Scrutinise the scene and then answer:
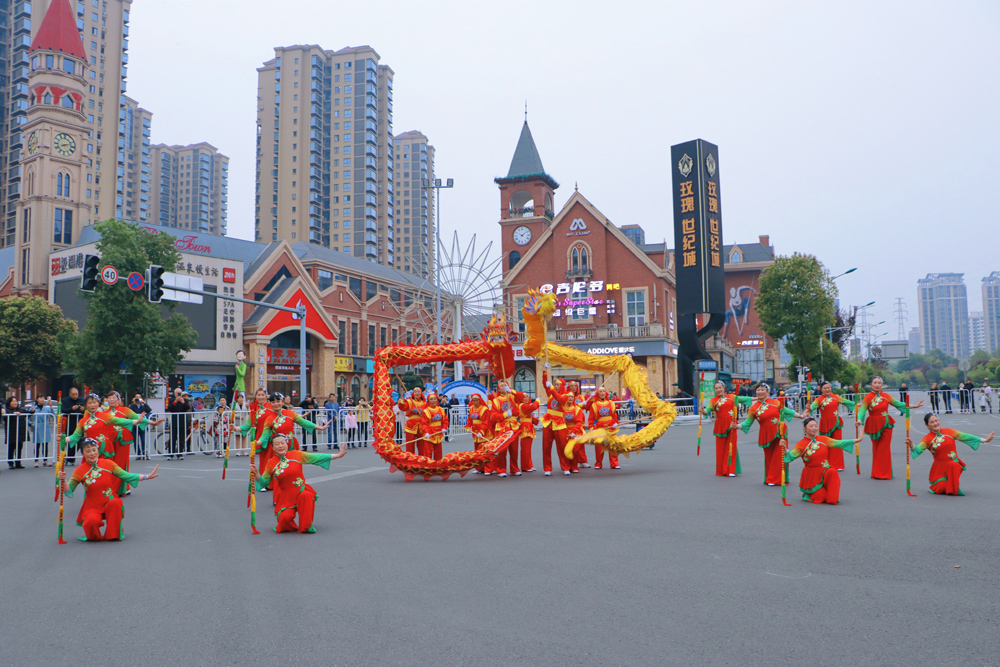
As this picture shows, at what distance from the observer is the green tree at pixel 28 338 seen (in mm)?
35344

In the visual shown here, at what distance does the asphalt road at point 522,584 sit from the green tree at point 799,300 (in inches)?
1310

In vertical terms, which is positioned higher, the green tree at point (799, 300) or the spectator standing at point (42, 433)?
the green tree at point (799, 300)

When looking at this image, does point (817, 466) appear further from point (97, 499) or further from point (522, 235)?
point (522, 235)

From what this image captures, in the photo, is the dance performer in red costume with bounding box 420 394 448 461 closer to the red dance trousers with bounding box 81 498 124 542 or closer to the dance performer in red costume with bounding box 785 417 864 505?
the dance performer in red costume with bounding box 785 417 864 505

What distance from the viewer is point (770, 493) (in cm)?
1073

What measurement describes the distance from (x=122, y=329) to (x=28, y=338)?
378 inches

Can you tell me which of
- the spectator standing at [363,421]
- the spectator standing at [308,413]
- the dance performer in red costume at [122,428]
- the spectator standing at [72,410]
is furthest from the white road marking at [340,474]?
the spectator standing at [72,410]

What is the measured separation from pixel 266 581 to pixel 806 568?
4504 mm

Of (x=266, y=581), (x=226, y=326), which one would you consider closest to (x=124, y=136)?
(x=226, y=326)

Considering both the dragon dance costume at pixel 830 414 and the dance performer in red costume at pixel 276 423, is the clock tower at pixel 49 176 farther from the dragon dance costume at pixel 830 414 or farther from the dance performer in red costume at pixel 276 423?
the dragon dance costume at pixel 830 414

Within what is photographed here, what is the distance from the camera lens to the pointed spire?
50.7 metres

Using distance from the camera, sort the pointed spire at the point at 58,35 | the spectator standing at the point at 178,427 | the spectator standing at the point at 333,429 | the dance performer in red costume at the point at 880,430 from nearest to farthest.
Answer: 1. the dance performer in red costume at the point at 880,430
2. the spectator standing at the point at 178,427
3. the spectator standing at the point at 333,429
4. the pointed spire at the point at 58,35

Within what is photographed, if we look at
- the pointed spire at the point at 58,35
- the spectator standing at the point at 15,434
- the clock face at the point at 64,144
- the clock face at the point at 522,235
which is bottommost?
the spectator standing at the point at 15,434

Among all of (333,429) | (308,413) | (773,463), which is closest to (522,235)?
(333,429)
